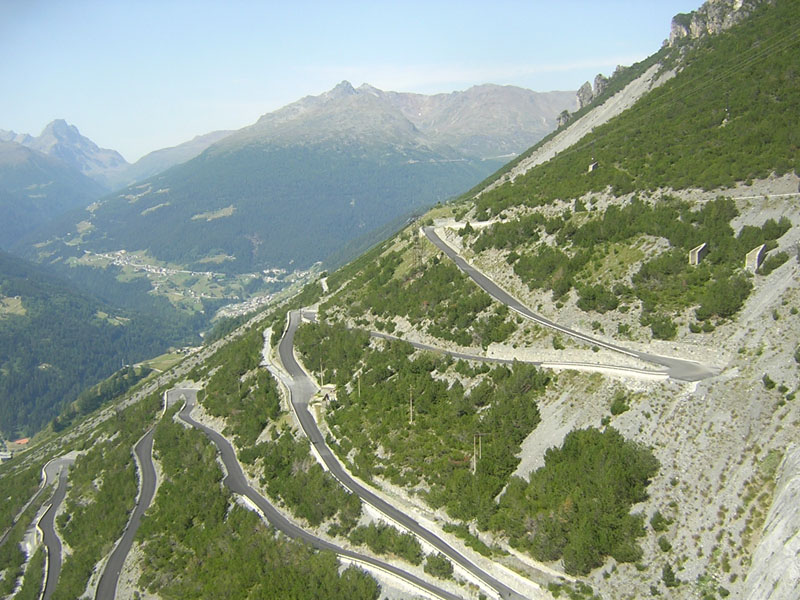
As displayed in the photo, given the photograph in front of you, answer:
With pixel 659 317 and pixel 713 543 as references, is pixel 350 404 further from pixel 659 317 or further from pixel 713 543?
pixel 713 543

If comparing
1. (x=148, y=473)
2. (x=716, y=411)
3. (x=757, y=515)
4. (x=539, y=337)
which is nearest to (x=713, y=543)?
(x=757, y=515)

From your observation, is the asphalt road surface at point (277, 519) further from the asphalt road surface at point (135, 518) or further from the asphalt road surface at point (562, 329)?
the asphalt road surface at point (562, 329)

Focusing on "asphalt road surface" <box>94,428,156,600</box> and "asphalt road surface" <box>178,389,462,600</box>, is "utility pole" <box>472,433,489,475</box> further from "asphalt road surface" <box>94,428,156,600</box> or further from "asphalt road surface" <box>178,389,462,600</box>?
"asphalt road surface" <box>94,428,156,600</box>

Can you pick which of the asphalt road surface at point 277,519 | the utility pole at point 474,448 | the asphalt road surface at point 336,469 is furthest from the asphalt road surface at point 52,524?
the utility pole at point 474,448

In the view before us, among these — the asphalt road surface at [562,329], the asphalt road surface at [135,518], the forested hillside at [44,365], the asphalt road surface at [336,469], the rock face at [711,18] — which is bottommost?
the forested hillside at [44,365]

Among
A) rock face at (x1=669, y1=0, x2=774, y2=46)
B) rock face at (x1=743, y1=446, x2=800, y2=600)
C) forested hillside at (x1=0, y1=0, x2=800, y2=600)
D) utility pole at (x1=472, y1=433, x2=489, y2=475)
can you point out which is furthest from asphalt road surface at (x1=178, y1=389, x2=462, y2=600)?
rock face at (x1=669, y1=0, x2=774, y2=46)

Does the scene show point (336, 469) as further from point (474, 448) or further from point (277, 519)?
point (474, 448)

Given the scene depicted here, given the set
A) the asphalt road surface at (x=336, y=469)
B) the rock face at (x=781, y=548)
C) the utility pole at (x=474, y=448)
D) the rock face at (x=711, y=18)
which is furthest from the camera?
the rock face at (x=711, y=18)

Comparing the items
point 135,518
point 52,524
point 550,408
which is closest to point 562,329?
point 550,408
